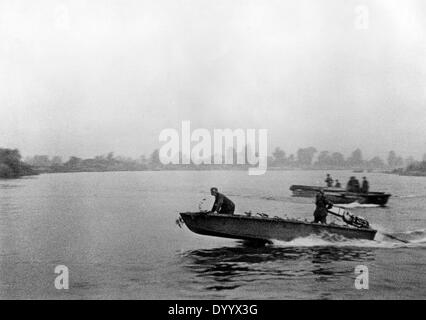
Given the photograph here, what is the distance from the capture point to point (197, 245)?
48.5ft

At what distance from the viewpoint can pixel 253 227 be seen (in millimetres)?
13430

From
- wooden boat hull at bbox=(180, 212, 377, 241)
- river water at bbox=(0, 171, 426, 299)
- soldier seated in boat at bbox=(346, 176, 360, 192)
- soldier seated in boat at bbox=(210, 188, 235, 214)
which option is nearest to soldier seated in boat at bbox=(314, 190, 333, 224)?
wooden boat hull at bbox=(180, 212, 377, 241)

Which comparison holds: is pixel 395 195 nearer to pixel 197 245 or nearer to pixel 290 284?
pixel 197 245

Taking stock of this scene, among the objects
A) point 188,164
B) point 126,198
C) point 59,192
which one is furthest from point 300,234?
point 59,192

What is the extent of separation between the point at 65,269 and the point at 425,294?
860 centimetres

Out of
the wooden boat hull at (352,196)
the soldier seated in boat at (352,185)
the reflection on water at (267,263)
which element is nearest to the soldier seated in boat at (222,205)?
the reflection on water at (267,263)

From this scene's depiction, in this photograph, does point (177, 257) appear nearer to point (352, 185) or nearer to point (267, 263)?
point (267, 263)

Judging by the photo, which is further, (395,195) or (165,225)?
(395,195)

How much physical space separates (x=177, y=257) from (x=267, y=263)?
2.65 m

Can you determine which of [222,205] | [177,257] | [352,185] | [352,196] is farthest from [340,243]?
[352,185]

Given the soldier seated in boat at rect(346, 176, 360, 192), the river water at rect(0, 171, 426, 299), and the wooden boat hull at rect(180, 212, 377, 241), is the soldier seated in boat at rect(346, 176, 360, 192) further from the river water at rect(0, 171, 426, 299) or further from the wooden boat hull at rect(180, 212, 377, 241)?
the wooden boat hull at rect(180, 212, 377, 241)
